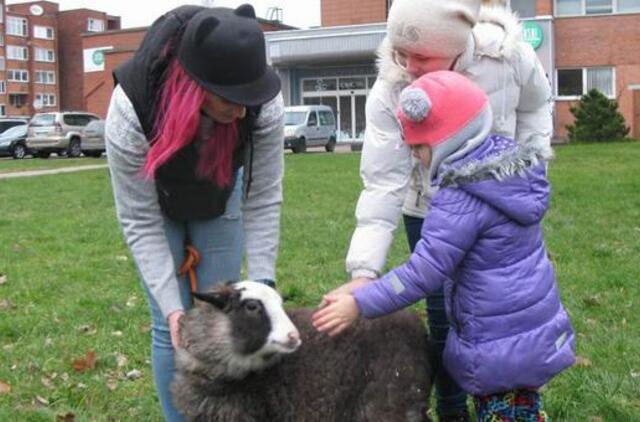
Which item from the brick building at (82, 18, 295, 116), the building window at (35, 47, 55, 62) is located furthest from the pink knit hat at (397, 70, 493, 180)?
the building window at (35, 47, 55, 62)

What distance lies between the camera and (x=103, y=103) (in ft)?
164

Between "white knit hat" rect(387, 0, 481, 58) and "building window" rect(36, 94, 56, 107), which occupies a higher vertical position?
"building window" rect(36, 94, 56, 107)

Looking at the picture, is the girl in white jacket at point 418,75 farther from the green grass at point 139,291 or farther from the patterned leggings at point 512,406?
the green grass at point 139,291

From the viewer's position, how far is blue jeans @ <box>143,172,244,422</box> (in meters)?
3.56

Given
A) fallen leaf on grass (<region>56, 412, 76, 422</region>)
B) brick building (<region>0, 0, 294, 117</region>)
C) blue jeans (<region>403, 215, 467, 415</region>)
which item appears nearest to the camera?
blue jeans (<region>403, 215, 467, 415</region>)

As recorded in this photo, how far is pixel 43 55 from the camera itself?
74625mm

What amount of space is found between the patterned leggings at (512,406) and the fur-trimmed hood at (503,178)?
66 centimetres

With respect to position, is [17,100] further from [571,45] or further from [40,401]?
[40,401]

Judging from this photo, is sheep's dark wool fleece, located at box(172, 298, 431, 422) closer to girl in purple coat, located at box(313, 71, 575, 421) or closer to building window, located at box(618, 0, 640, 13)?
girl in purple coat, located at box(313, 71, 575, 421)

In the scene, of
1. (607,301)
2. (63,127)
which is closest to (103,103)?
(63,127)

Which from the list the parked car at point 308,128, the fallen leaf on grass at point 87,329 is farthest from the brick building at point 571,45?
the fallen leaf on grass at point 87,329

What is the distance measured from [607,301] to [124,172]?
3.76m

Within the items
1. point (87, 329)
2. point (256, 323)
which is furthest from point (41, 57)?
point (256, 323)

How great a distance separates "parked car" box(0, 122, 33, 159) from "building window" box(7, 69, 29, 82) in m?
42.3
